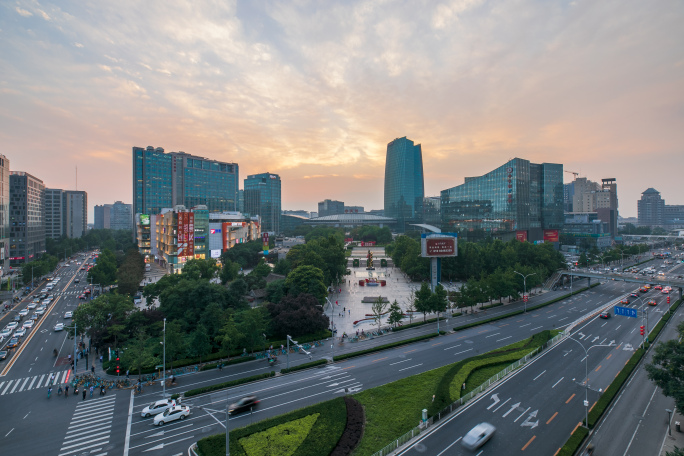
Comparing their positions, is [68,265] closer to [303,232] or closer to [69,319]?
[69,319]

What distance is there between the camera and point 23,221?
100875mm

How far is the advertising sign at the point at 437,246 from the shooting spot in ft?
207

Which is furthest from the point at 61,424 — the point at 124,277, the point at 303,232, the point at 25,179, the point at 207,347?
the point at 303,232

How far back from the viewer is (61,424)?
25797 mm

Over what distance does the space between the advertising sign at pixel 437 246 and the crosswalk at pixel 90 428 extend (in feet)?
166

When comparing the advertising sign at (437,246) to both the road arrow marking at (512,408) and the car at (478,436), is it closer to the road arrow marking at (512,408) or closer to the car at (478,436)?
the road arrow marking at (512,408)

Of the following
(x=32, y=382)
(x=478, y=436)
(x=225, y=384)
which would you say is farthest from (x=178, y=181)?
(x=478, y=436)

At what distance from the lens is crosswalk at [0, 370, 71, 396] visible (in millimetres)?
31406

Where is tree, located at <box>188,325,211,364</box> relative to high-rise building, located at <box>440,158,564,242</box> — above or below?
below

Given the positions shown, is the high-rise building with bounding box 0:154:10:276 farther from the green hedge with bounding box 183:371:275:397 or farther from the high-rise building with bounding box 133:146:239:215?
the green hedge with bounding box 183:371:275:397

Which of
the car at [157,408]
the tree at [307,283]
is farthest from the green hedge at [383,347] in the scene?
the car at [157,408]

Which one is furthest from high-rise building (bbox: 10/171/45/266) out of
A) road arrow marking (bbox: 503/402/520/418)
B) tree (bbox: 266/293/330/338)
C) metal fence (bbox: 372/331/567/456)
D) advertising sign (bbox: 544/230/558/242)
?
advertising sign (bbox: 544/230/558/242)

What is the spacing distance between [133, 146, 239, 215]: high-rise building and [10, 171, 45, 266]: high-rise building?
138ft

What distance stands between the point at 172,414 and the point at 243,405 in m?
5.27
